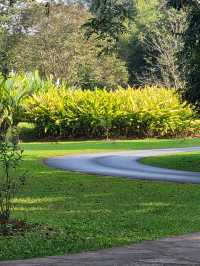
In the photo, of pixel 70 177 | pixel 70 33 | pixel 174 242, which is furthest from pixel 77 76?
pixel 174 242

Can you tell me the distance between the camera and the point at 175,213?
488 inches

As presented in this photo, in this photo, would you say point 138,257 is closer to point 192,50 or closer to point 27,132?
point 192,50

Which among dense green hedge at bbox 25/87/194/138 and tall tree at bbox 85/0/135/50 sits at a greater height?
tall tree at bbox 85/0/135/50

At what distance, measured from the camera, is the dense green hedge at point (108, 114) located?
149ft

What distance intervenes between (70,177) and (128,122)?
25724 mm

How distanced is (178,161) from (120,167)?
3.12 meters

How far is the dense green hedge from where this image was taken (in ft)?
149

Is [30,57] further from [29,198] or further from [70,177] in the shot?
[29,198]

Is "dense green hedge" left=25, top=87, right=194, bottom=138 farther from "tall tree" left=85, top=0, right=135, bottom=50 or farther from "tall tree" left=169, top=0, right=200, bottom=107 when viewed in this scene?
"tall tree" left=85, top=0, right=135, bottom=50

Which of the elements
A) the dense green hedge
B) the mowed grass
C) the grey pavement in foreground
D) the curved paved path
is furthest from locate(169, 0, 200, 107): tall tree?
the dense green hedge

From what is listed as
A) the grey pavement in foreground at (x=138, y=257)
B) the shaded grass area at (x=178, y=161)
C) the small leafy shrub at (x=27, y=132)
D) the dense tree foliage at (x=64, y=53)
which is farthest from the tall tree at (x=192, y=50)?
the dense tree foliage at (x=64, y=53)

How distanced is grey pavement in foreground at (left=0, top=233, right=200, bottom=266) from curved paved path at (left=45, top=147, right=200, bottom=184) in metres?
9.98

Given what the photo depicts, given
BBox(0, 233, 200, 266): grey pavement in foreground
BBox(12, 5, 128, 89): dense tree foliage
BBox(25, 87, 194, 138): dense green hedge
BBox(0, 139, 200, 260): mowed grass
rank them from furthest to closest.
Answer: BBox(12, 5, 128, 89): dense tree foliage
BBox(25, 87, 194, 138): dense green hedge
BBox(0, 139, 200, 260): mowed grass
BBox(0, 233, 200, 266): grey pavement in foreground

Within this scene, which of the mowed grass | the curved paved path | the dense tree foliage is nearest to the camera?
the mowed grass
